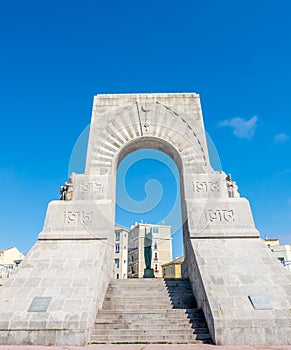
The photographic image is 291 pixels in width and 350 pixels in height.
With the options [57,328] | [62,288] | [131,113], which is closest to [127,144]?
[131,113]

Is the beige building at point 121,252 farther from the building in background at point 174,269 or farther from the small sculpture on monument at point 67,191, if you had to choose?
the small sculpture on monument at point 67,191

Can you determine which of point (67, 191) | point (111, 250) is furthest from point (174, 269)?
point (67, 191)

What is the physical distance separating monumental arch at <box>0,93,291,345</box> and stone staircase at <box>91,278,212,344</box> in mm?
363

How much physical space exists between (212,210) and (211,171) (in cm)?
171

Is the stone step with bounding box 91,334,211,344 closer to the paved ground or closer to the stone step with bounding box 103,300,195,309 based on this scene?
the paved ground

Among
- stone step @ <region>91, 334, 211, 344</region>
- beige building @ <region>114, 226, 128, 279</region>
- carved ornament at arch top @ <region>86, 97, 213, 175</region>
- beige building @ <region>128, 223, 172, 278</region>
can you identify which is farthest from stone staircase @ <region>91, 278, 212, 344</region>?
beige building @ <region>114, 226, 128, 279</region>

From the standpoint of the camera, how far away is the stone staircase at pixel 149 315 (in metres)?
5.80

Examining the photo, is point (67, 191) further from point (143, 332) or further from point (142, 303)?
point (143, 332)

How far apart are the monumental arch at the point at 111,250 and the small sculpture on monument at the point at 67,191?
0.27 m

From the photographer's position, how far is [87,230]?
8.98 metres

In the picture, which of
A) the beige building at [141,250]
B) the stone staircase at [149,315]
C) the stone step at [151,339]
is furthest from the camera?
the beige building at [141,250]

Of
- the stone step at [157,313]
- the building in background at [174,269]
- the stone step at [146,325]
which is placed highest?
the building in background at [174,269]

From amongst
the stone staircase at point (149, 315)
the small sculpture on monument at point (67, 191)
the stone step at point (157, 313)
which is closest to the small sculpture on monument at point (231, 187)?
the stone staircase at point (149, 315)

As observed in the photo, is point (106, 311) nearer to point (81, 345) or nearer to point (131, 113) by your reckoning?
point (81, 345)
